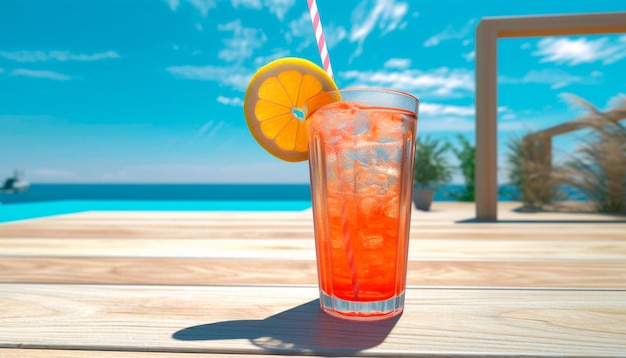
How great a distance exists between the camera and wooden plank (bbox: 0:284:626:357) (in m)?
0.55

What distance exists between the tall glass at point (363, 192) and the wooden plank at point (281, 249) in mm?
533

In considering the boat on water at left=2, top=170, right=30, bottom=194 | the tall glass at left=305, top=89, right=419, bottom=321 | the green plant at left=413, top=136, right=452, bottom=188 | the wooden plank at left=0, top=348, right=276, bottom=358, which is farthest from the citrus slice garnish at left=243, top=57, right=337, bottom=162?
the boat on water at left=2, top=170, right=30, bottom=194

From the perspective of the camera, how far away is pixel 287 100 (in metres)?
0.82

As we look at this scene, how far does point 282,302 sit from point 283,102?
0.41 m

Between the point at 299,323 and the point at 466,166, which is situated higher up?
the point at 466,166

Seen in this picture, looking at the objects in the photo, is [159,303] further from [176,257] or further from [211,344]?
[176,257]

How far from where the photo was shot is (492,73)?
2564 mm

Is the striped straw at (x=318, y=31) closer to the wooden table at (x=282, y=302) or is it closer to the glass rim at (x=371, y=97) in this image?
the glass rim at (x=371, y=97)

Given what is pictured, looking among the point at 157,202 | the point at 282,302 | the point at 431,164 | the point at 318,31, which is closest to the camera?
the point at 282,302

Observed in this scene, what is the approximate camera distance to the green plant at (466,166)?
19.0 feet

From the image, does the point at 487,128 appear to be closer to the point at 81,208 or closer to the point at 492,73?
the point at 492,73

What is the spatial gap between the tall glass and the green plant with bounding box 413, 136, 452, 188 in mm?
4293

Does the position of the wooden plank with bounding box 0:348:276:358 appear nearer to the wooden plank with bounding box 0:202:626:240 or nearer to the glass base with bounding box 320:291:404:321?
the glass base with bounding box 320:291:404:321

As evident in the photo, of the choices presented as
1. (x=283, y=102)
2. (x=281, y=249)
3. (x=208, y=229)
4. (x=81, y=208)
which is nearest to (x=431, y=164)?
(x=208, y=229)
